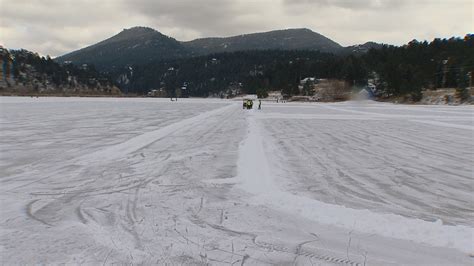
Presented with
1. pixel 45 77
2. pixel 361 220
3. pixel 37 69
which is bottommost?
pixel 361 220

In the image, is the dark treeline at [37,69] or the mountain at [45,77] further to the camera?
the dark treeline at [37,69]

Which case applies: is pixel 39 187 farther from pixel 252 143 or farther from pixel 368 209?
pixel 252 143

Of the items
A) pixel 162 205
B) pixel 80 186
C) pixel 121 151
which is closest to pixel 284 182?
pixel 162 205

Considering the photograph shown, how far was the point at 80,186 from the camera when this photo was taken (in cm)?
573

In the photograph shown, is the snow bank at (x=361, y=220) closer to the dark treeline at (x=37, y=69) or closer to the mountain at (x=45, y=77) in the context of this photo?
the mountain at (x=45, y=77)

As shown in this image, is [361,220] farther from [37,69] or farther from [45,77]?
[37,69]

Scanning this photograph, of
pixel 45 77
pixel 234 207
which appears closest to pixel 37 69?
pixel 45 77

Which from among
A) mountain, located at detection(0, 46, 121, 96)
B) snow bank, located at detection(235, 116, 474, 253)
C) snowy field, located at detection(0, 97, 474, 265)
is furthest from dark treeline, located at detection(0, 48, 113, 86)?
snow bank, located at detection(235, 116, 474, 253)

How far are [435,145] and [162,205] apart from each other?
9662 mm

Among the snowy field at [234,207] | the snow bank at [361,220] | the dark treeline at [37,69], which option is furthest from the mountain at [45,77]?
the snow bank at [361,220]

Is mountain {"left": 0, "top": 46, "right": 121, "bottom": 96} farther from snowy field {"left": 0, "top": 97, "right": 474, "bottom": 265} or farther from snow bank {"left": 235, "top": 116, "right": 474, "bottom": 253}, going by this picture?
snow bank {"left": 235, "top": 116, "right": 474, "bottom": 253}

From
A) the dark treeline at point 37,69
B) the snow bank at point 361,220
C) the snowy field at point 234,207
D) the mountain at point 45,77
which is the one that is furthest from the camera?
the dark treeline at point 37,69

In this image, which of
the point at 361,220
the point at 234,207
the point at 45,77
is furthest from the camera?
the point at 45,77

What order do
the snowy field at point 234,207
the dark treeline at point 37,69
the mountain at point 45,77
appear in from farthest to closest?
the dark treeline at point 37,69 < the mountain at point 45,77 < the snowy field at point 234,207
